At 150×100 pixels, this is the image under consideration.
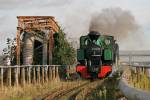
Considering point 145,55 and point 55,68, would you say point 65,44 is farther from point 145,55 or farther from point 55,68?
point 145,55

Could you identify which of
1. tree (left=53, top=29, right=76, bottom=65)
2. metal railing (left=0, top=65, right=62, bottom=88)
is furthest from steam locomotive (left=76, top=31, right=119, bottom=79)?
tree (left=53, top=29, right=76, bottom=65)

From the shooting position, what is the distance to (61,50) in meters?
41.2

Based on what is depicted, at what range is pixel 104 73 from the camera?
32344 mm

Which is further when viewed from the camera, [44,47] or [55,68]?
[44,47]

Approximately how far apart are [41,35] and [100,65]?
961 cm

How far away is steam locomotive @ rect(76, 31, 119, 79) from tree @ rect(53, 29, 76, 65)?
7.57 meters

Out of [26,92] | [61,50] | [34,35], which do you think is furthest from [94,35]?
[26,92]

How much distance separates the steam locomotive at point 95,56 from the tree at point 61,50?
7572 mm

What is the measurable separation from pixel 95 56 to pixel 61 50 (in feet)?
29.1

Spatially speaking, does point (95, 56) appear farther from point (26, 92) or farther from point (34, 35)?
point (26, 92)

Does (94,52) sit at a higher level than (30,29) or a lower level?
lower

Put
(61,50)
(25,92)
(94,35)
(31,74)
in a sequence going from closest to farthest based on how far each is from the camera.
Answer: (25,92), (31,74), (94,35), (61,50)

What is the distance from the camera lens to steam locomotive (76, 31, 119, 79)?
3234cm

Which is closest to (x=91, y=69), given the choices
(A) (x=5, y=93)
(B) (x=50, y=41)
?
(B) (x=50, y=41)
